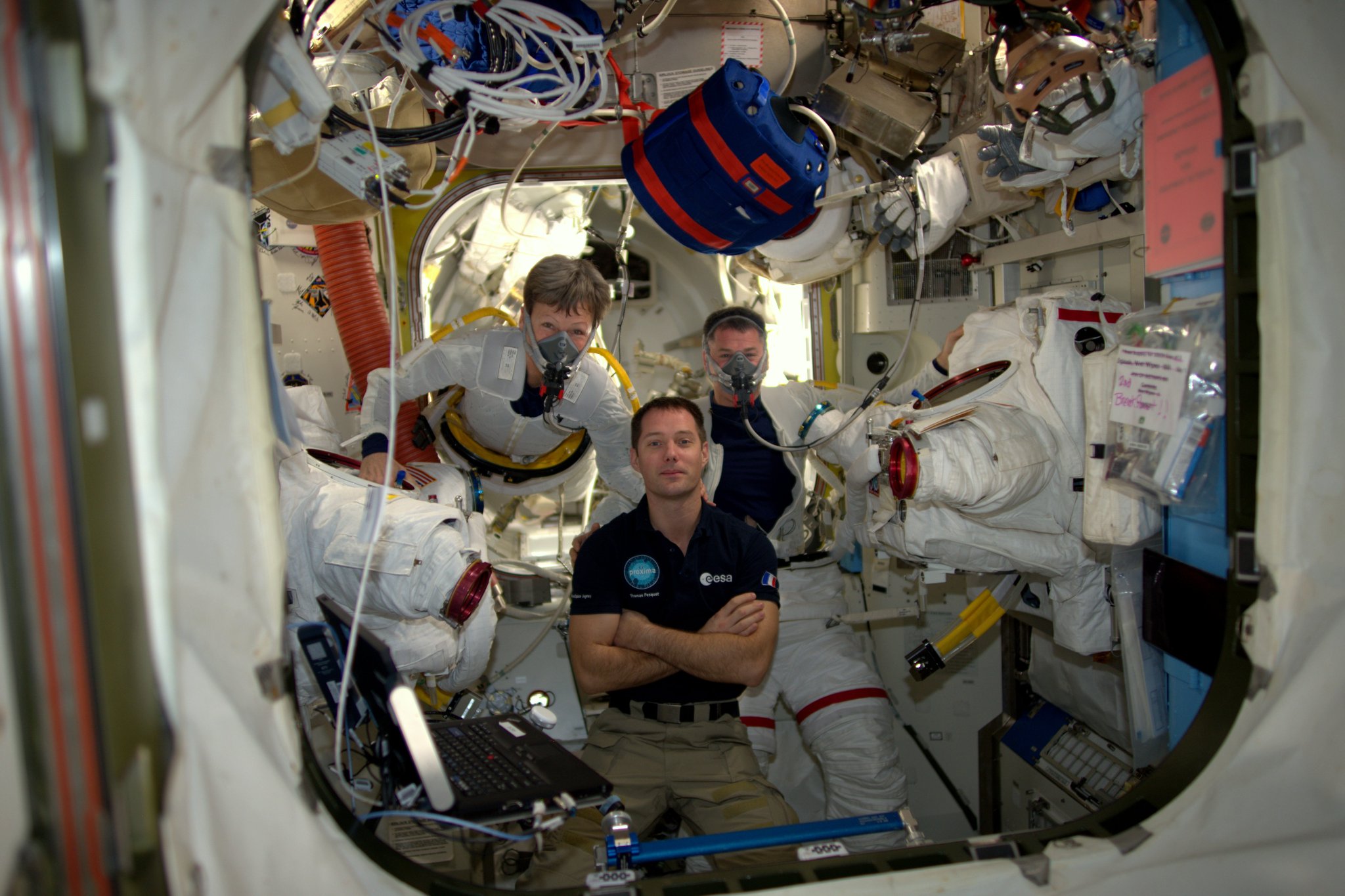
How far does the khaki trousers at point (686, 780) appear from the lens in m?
2.27

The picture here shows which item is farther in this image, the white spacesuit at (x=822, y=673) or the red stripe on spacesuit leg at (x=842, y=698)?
the red stripe on spacesuit leg at (x=842, y=698)

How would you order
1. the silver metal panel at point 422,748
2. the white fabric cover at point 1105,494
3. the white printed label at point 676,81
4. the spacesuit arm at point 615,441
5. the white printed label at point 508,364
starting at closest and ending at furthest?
the silver metal panel at point 422,748
the white fabric cover at point 1105,494
the white printed label at point 676,81
the white printed label at point 508,364
the spacesuit arm at point 615,441

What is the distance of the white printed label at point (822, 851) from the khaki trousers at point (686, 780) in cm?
69

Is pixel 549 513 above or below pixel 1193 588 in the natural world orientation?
below

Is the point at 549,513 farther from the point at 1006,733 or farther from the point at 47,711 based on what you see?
the point at 47,711

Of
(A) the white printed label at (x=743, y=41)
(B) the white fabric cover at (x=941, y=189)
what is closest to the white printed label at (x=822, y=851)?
(B) the white fabric cover at (x=941, y=189)

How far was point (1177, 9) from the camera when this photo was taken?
1.66m

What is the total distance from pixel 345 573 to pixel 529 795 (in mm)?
902

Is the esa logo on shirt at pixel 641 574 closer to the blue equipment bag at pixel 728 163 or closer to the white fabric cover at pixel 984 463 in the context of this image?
the white fabric cover at pixel 984 463

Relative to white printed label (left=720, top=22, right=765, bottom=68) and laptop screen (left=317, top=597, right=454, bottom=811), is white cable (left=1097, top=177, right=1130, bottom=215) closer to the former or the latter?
white printed label (left=720, top=22, right=765, bottom=68)

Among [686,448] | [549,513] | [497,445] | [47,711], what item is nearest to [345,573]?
[686,448]

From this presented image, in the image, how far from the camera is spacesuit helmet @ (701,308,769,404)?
3.27 meters

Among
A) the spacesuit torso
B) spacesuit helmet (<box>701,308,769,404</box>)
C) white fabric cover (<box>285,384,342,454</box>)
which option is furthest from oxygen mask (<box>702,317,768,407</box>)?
white fabric cover (<box>285,384,342,454</box>)

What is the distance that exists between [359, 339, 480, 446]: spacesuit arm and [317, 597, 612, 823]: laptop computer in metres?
1.30
